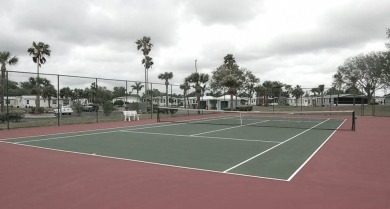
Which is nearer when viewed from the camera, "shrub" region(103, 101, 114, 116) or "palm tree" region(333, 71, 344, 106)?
"shrub" region(103, 101, 114, 116)

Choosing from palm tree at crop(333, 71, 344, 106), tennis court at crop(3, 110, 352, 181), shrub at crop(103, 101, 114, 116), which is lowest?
tennis court at crop(3, 110, 352, 181)

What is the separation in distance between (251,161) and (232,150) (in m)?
1.81

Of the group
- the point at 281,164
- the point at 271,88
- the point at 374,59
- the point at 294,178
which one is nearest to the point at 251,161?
the point at 281,164

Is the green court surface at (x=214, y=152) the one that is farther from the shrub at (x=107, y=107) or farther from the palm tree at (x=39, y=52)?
the palm tree at (x=39, y=52)

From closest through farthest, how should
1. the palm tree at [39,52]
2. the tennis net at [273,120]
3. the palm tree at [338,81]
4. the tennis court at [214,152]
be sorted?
the tennis court at [214,152] → the tennis net at [273,120] → the palm tree at [39,52] → the palm tree at [338,81]

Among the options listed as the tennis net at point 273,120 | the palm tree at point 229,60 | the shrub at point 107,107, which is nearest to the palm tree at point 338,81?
the palm tree at point 229,60

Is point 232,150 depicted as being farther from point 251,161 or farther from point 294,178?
point 294,178

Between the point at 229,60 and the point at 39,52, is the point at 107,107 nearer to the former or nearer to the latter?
the point at 39,52

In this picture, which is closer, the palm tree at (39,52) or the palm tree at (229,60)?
the palm tree at (39,52)

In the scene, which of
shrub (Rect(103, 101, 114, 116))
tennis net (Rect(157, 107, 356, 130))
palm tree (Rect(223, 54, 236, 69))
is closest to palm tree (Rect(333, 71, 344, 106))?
palm tree (Rect(223, 54, 236, 69))

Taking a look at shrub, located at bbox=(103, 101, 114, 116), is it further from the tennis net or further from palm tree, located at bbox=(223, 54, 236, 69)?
palm tree, located at bbox=(223, 54, 236, 69)

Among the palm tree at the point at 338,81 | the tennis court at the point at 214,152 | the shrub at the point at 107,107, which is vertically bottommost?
the tennis court at the point at 214,152

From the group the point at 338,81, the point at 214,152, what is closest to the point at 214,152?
the point at 214,152

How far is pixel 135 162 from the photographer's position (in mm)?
8141
